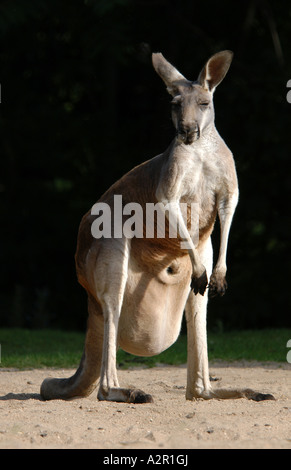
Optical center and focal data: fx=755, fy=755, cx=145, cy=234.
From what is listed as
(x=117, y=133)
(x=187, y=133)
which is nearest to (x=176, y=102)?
(x=187, y=133)

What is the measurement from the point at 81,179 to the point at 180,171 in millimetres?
8066

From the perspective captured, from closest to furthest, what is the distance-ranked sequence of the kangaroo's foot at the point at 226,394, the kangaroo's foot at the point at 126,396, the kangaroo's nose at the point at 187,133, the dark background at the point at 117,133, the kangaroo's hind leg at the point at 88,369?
1. the kangaroo's nose at the point at 187,133
2. the kangaroo's foot at the point at 126,396
3. the kangaroo's foot at the point at 226,394
4. the kangaroo's hind leg at the point at 88,369
5. the dark background at the point at 117,133

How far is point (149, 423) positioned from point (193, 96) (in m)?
1.80

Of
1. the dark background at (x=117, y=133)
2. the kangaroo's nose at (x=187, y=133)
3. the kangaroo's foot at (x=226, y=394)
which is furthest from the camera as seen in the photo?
the dark background at (x=117, y=133)

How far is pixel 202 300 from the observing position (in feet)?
15.3

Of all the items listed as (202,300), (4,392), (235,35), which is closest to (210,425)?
(202,300)

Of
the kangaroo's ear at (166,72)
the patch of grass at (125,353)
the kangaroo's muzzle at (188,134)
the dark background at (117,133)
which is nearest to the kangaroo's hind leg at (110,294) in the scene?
the kangaroo's muzzle at (188,134)

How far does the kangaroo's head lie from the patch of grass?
9.73 feet

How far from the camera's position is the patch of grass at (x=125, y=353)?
6.68m

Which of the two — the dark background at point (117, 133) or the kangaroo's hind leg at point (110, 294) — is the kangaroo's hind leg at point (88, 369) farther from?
the dark background at point (117, 133)

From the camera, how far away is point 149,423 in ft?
12.3

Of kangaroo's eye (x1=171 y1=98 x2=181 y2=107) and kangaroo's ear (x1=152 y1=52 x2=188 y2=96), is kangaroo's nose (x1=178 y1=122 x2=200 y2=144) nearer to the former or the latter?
kangaroo's eye (x1=171 y1=98 x2=181 y2=107)

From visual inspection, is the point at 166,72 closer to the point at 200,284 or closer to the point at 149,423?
the point at 200,284

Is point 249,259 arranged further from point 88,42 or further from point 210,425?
point 210,425
